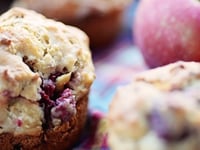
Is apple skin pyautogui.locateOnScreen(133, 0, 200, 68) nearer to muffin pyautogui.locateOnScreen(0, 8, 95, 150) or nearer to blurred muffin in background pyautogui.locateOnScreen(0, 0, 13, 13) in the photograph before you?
muffin pyautogui.locateOnScreen(0, 8, 95, 150)

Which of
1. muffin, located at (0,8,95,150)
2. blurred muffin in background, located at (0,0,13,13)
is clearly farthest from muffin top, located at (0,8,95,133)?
blurred muffin in background, located at (0,0,13,13)

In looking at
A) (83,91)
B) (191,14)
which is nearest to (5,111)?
(83,91)

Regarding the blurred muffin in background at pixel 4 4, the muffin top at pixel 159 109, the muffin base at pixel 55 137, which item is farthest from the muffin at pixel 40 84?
the blurred muffin in background at pixel 4 4

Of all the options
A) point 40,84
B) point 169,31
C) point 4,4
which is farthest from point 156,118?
point 4,4

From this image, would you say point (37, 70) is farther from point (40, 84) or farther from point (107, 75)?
point (107, 75)

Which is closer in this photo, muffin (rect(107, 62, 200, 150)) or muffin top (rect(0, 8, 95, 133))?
muffin (rect(107, 62, 200, 150))

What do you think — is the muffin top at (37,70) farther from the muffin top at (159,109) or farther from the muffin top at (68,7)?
the muffin top at (68,7)
